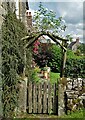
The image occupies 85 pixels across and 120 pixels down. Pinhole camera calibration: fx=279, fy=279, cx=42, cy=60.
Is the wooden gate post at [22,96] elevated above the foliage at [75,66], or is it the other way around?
the foliage at [75,66]

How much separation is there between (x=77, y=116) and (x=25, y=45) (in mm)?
3072

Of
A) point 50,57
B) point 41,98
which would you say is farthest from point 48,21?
point 41,98

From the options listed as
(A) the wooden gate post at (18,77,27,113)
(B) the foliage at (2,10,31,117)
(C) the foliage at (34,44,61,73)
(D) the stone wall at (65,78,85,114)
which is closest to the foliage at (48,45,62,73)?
(C) the foliage at (34,44,61,73)

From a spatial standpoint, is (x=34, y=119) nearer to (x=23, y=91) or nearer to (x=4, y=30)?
(x=23, y=91)

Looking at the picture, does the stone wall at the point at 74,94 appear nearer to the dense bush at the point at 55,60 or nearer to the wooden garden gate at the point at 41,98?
the wooden garden gate at the point at 41,98

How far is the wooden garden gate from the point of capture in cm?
771

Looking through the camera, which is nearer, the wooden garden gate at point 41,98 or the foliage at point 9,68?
the foliage at point 9,68

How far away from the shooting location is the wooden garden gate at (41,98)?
7707 mm

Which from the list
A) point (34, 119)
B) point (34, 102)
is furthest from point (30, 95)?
point (34, 119)

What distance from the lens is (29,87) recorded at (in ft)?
25.3

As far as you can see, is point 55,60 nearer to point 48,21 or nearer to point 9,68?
point 48,21

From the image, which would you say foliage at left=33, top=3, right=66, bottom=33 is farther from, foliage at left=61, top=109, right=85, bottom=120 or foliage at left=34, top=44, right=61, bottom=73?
foliage at left=61, top=109, right=85, bottom=120

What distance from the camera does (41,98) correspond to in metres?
Answer: 7.77

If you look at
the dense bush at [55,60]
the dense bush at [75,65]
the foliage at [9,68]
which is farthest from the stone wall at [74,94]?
the dense bush at [55,60]
